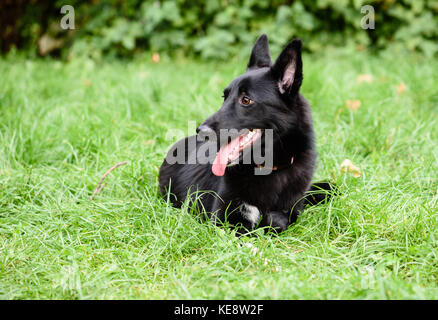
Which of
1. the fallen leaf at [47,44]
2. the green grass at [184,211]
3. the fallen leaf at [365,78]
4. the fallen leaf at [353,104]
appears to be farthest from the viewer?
the fallen leaf at [47,44]

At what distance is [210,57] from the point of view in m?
5.70

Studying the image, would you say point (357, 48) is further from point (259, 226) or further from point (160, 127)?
point (259, 226)

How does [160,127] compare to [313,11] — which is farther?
[313,11]

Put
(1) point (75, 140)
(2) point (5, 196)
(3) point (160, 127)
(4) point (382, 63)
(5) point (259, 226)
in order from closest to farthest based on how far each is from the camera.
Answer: (5) point (259, 226) → (2) point (5, 196) → (1) point (75, 140) → (3) point (160, 127) → (4) point (382, 63)

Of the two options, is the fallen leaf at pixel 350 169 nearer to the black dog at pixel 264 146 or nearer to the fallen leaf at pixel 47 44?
the black dog at pixel 264 146

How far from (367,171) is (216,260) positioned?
1410mm

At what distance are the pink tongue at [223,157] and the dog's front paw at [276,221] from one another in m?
0.35

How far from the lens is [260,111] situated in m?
2.20

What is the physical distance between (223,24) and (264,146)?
3.66 meters

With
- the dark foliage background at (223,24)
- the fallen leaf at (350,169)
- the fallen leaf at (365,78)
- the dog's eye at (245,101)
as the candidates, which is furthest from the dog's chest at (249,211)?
the dark foliage background at (223,24)

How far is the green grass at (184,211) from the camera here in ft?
6.05

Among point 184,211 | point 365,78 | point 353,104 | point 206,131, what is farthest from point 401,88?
point 184,211

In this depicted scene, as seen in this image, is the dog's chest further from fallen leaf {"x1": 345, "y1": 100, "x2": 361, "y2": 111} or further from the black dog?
fallen leaf {"x1": 345, "y1": 100, "x2": 361, "y2": 111}
